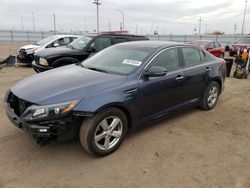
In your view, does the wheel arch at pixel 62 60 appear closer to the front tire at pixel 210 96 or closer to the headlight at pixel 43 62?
the headlight at pixel 43 62

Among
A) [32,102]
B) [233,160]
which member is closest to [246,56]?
[233,160]

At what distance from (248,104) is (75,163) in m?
4.58

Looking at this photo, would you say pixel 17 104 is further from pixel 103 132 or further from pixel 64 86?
pixel 103 132

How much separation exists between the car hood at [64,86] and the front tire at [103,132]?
341 millimetres

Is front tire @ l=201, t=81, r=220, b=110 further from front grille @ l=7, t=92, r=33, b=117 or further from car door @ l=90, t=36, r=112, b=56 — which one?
car door @ l=90, t=36, r=112, b=56

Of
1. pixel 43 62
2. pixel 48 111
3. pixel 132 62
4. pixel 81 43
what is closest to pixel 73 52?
pixel 81 43

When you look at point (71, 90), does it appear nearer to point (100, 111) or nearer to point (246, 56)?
point (100, 111)

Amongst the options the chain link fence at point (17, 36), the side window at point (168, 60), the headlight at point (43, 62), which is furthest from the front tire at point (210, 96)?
the chain link fence at point (17, 36)

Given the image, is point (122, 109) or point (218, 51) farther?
point (218, 51)

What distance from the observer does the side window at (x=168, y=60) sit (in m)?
3.63

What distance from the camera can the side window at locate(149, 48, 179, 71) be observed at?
11.9 feet

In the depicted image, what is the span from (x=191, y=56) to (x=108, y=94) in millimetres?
2277

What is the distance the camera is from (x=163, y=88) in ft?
11.9

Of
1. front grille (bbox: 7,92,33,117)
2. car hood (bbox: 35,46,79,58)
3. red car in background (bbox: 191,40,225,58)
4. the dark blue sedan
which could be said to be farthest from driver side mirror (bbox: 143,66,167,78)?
red car in background (bbox: 191,40,225,58)
